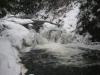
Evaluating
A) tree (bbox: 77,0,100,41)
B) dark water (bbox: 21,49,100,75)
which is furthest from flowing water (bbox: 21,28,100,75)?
tree (bbox: 77,0,100,41)

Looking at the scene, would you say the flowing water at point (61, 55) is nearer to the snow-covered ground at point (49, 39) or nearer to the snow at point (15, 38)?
the snow-covered ground at point (49, 39)

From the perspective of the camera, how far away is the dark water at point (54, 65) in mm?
7910

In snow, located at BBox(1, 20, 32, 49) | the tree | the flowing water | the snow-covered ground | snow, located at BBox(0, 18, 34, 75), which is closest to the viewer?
the flowing water

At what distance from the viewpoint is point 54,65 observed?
8625mm

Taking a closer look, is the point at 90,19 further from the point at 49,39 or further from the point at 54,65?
the point at 54,65

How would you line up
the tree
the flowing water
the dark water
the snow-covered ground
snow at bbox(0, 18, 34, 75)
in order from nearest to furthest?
1. the dark water
2. the flowing water
3. snow at bbox(0, 18, 34, 75)
4. the snow-covered ground
5. the tree

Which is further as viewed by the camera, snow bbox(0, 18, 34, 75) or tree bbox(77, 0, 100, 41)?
tree bbox(77, 0, 100, 41)

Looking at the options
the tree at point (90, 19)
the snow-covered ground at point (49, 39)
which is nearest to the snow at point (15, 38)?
the snow-covered ground at point (49, 39)

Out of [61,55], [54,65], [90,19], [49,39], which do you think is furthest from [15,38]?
[90,19]

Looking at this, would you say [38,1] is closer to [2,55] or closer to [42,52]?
[42,52]

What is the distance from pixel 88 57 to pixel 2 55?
402 centimetres

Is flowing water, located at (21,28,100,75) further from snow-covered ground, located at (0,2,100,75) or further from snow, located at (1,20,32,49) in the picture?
snow, located at (1,20,32,49)

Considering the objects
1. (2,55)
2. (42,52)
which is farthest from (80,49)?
(2,55)

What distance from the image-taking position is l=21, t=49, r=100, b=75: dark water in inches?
311
